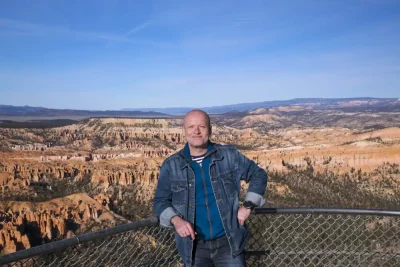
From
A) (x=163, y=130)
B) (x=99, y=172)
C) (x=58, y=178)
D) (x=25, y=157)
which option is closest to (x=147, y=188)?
(x=99, y=172)

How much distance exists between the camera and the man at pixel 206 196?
3.35 meters

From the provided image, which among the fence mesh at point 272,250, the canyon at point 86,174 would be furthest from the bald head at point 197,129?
the canyon at point 86,174

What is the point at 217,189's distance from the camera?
3346mm

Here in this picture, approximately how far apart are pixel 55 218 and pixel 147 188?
21978 mm

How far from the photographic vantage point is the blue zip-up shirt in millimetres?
3361

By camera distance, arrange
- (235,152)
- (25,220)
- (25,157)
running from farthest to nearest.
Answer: (25,157), (25,220), (235,152)

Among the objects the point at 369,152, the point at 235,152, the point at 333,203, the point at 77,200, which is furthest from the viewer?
the point at 369,152

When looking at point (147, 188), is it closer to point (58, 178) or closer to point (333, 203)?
point (58, 178)

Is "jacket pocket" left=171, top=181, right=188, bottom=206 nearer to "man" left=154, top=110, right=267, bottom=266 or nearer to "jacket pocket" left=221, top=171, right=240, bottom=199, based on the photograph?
"man" left=154, top=110, right=267, bottom=266

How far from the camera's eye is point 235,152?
3490 millimetres

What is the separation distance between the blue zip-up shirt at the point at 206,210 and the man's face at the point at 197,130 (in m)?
0.23

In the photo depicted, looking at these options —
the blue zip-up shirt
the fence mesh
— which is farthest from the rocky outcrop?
the blue zip-up shirt

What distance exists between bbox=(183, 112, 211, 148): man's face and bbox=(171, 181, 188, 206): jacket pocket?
1.22 ft

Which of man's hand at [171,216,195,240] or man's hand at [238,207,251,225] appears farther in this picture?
man's hand at [238,207,251,225]
